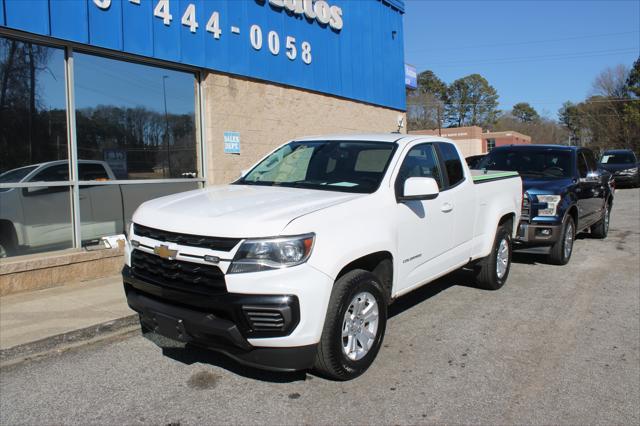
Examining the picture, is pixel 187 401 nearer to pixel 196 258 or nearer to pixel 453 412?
pixel 196 258

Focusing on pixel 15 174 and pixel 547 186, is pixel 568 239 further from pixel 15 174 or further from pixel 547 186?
pixel 15 174

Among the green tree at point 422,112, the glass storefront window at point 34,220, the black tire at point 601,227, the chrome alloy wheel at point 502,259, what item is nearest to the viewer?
the chrome alloy wheel at point 502,259

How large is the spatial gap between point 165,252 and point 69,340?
6.78 feet

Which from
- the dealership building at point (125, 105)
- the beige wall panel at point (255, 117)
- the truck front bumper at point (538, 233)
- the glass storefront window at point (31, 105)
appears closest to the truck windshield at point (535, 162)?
the truck front bumper at point (538, 233)

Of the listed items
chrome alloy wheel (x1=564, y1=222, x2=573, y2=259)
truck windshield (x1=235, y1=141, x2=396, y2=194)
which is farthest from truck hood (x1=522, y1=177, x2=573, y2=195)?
truck windshield (x1=235, y1=141, x2=396, y2=194)

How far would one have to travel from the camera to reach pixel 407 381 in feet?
13.1

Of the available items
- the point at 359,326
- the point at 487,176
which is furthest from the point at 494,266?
the point at 359,326

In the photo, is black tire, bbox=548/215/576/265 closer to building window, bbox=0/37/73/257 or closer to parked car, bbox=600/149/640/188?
building window, bbox=0/37/73/257

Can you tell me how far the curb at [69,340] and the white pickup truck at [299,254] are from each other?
4.45ft

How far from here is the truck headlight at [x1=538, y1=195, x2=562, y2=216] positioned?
780 centimetres

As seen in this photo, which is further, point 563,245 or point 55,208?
point 563,245

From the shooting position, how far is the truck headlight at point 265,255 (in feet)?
11.0

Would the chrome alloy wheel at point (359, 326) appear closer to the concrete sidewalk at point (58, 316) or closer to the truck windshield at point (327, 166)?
the truck windshield at point (327, 166)

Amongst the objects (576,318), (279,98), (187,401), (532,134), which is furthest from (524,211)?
(532,134)
